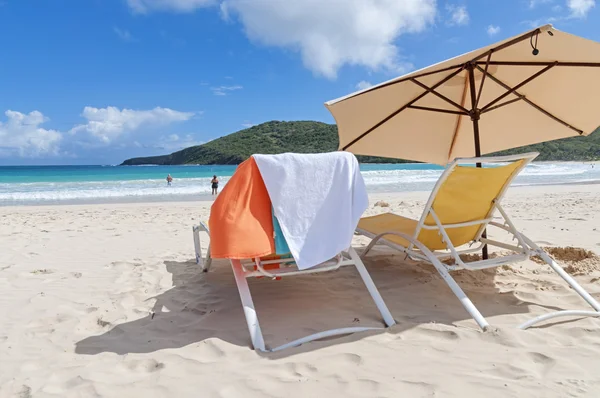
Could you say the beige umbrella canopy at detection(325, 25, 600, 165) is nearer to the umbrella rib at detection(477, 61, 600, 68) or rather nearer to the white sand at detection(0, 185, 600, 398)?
the umbrella rib at detection(477, 61, 600, 68)

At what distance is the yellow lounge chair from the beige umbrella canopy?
78cm

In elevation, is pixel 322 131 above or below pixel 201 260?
above

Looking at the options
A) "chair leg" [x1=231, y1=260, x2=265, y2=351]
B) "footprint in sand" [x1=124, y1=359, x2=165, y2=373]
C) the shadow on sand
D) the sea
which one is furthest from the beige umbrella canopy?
the sea

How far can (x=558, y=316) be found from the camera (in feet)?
8.44

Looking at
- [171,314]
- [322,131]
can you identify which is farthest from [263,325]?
[322,131]

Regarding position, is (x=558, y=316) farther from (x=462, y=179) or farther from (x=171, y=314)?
(x=171, y=314)

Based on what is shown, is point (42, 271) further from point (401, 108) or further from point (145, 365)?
point (401, 108)

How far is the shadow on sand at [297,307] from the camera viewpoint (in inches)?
101

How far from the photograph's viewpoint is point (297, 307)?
9.94 ft

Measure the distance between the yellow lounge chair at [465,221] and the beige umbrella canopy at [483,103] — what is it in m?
0.78

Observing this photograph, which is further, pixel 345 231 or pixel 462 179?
pixel 462 179

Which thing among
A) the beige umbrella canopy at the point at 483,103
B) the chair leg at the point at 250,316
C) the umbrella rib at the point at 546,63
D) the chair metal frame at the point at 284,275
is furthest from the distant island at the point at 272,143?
the chair leg at the point at 250,316

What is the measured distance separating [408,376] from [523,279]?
6.71 ft

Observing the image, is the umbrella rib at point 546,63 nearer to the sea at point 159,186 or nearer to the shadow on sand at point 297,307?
the shadow on sand at point 297,307
